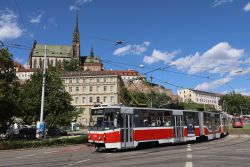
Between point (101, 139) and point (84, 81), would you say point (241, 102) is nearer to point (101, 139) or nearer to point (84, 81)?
point (84, 81)

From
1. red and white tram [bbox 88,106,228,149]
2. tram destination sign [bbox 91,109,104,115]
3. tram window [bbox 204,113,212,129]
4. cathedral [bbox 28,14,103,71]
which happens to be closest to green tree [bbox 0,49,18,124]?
tram destination sign [bbox 91,109,104,115]

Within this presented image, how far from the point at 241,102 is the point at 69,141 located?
147 m

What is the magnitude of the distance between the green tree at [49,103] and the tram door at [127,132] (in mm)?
25522


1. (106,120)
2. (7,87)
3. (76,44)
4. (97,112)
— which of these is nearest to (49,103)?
(7,87)

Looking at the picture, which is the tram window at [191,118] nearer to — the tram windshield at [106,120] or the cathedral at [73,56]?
the tram windshield at [106,120]

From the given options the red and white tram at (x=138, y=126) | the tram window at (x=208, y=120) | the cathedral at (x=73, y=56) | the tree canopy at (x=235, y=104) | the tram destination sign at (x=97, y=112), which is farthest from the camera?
the cathedral at (x=73, y=56)

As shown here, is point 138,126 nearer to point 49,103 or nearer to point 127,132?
point 127,132

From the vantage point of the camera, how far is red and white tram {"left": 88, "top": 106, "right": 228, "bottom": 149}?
20578mm

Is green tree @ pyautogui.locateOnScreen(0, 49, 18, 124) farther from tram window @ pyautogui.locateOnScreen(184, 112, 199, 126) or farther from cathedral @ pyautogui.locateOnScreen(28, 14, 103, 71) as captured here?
cathedral @ pyautogui.locateOnScreen(28, 14, 103, 71)

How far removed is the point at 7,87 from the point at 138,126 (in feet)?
64.1

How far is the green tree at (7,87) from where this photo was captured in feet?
112

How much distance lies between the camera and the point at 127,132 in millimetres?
21203

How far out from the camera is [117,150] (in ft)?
71.9

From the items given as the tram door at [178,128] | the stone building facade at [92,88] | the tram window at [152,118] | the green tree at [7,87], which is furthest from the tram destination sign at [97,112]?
the stone building facade at [92,88]
